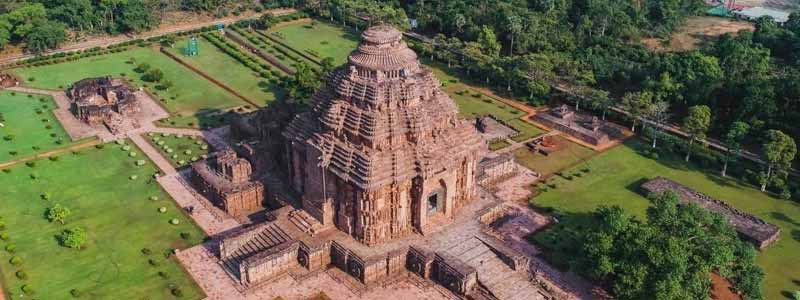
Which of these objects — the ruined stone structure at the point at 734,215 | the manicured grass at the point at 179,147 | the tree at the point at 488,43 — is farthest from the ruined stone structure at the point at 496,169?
the tree at the point at 488,43

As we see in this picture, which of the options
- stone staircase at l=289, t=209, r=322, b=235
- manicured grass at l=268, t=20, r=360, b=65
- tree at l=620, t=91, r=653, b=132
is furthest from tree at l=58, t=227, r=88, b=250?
tree at l=620, t=91, r=653, b=132

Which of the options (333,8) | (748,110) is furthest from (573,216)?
(333,8)

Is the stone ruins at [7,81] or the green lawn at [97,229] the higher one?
the stone ruins at [7,81]

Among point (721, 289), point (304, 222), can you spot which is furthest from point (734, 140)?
point (304, 222)

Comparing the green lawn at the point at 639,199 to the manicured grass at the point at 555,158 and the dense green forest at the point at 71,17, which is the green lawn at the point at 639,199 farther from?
the dense green forest at the point at 71,17

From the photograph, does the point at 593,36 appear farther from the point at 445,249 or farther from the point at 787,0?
the point at 787,0

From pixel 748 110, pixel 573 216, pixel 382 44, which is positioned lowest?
pixel 573 216

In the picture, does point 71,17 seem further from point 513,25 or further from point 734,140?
point 734,140

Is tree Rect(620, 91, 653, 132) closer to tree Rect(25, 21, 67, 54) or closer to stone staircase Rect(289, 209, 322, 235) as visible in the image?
stone staircase Rect(289, 209, 322, 235)
